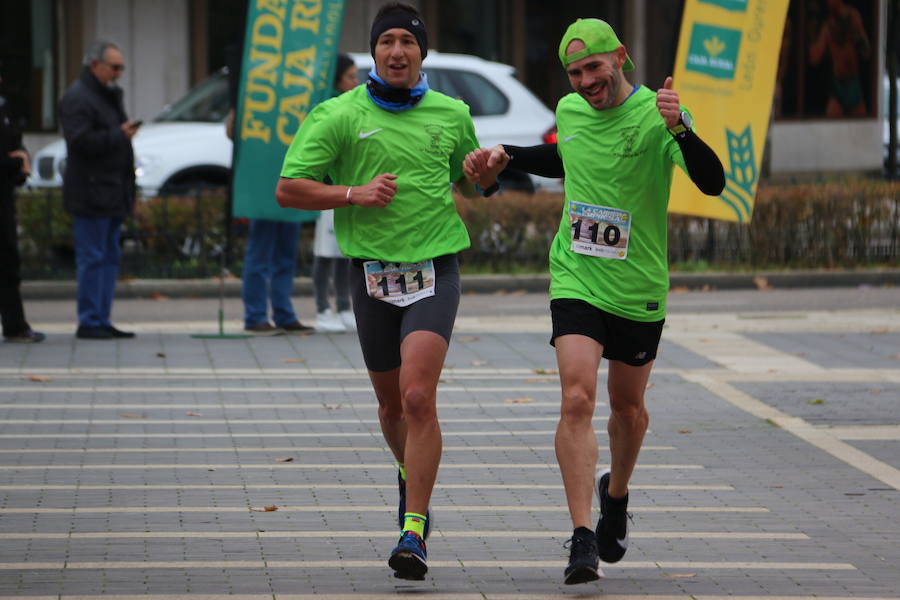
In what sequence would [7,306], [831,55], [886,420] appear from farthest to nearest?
[831,55] < [7,306] < [886,420]

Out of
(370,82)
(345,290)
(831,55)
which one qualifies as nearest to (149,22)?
(831,55)

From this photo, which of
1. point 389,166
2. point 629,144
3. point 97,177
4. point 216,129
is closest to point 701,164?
point 629,144

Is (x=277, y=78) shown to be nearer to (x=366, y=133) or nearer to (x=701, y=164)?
(x=366, y=133)

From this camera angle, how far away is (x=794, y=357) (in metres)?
11.7

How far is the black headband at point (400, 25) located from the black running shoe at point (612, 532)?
5.50 feet

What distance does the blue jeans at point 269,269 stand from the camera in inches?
512

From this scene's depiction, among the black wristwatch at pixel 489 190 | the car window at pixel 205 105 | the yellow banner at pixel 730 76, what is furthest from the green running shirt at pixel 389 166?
the car window at pixel 205 105

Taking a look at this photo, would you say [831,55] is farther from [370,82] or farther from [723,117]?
[370,82]

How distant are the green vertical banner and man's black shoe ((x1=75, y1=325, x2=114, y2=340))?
126 cm

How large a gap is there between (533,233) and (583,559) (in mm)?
11659

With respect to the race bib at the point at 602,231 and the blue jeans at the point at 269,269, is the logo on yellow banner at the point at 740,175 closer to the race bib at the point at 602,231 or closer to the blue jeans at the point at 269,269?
the blue jeans at the point at 269,269

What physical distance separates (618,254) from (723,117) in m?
6.01

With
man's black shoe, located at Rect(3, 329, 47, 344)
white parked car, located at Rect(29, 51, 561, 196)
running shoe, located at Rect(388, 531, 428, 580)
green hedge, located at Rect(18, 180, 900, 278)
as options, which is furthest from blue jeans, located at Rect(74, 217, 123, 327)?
running shoe, located at Rect(388, 531, 428, 580)

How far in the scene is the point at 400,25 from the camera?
607 centimetres
